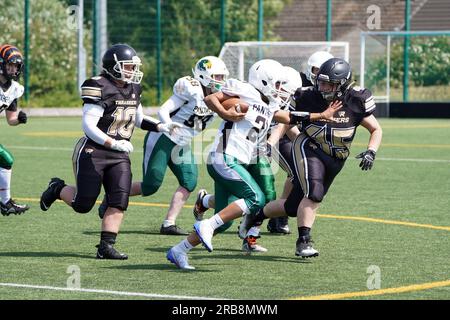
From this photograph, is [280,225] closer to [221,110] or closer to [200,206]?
[200,206]

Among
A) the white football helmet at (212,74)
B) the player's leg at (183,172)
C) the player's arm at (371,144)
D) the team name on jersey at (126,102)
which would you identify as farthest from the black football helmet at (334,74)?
the player's leg at (183,172)

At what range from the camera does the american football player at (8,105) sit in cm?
1185

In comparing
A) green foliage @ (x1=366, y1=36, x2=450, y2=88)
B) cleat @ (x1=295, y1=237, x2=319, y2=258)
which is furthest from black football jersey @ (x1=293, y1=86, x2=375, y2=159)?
green foliage @ (x1=366, y1=36, x2=450, y2=88)

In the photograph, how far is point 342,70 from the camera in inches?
370

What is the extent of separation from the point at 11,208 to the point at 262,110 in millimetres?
3805

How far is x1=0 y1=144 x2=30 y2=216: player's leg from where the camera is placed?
12055 millimetres

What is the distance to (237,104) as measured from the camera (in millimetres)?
9219

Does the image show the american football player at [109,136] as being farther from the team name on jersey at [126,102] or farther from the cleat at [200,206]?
the cleat at [200,206]

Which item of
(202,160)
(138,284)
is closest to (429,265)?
(138,284)

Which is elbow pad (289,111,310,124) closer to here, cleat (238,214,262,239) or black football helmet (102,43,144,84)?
cleat (238,214,262,239)

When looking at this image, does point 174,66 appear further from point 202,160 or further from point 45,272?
point 45,272

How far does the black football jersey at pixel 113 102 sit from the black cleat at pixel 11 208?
2739mm
